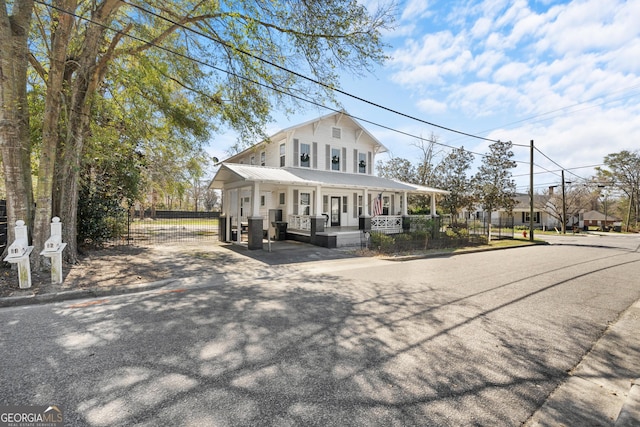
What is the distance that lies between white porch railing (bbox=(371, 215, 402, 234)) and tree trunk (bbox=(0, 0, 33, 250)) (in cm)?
1448

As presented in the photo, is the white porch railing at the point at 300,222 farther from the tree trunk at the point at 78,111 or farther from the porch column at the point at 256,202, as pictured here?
the tree trunk at the point at 78,111

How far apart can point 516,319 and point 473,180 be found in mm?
18513

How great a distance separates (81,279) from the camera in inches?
269

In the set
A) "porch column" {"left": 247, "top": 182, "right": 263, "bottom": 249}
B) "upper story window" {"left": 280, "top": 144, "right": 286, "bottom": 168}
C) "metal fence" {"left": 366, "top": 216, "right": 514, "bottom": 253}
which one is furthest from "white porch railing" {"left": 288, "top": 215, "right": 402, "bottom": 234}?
"porch column" {"left": 247, "top": 182, "right": 263, "bottom": 249}

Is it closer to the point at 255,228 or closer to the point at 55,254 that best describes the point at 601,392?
the point at 55,254

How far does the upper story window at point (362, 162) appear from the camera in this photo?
20.2m

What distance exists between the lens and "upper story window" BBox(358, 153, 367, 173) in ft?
66.3

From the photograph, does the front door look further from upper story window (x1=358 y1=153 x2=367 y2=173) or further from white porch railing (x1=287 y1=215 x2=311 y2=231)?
upper story window (x1=358 y1=153 x2=367 y2=173)

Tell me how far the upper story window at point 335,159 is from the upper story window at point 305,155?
1782 millimetres

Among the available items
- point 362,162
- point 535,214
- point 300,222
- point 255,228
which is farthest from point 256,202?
point 535,214

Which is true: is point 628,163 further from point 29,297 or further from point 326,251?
point 29,297

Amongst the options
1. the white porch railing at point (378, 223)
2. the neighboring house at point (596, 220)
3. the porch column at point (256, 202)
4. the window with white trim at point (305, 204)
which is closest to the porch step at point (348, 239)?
the white porch railing at point (378, 223)

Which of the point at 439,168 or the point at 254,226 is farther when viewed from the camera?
the point at 439,168

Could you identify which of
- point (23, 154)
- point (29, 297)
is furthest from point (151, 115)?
point (29, 297)
